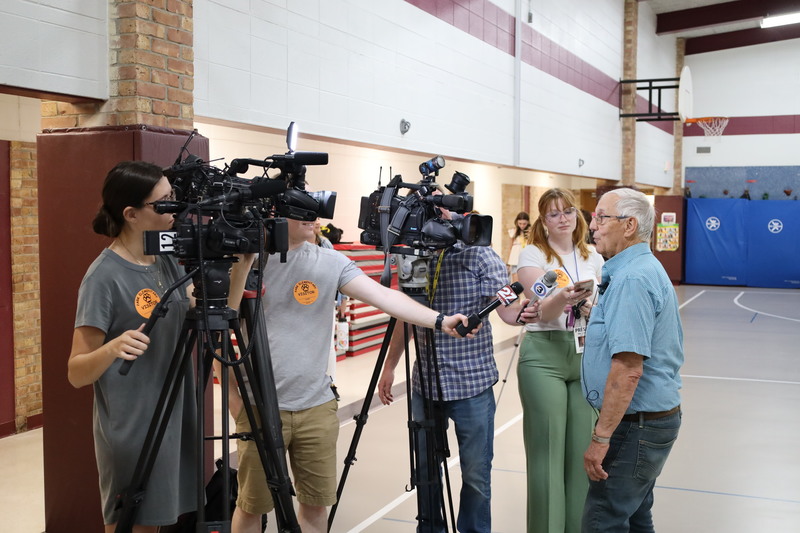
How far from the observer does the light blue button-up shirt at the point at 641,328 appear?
2.42 m

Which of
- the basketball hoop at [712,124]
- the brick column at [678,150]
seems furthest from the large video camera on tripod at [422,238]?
the brick column at [678,150]

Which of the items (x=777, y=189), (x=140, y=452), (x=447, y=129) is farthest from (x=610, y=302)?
(x=777, y=189)

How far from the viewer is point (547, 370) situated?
3229mm

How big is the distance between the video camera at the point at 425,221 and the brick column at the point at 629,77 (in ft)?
43.1

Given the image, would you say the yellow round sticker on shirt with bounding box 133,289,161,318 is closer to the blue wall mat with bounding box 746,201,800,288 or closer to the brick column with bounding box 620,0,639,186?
the brick column with bounding box 620,0,639,186

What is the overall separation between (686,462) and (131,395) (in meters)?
3.96

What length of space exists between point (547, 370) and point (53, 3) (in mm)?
2756

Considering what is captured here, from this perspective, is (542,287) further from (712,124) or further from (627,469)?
(712,124)

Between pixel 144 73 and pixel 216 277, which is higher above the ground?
pixel 144 73

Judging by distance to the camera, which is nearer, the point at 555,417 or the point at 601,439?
the point at 601,439

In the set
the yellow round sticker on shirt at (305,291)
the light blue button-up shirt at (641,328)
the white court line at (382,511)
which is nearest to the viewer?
the light blue button-up shirt at (641,328)

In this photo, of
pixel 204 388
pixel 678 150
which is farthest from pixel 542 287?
pixel 678 150

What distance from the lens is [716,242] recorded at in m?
18.5

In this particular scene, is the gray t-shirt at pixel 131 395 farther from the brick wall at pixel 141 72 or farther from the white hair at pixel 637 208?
the brick wall at pixel 141 72
